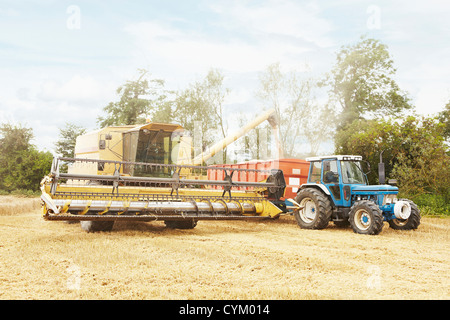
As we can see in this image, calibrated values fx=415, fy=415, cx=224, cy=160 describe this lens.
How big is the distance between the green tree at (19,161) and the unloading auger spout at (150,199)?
1585 cm

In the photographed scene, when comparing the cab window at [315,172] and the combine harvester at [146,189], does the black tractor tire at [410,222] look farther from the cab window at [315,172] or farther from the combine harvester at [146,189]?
the combine harvester at [146,189]

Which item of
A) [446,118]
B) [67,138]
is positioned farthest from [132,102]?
[446,118]

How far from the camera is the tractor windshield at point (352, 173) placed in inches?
360

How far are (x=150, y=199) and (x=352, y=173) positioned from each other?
4487mm

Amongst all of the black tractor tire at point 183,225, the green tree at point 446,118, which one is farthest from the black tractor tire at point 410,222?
the green tree at point 446,118

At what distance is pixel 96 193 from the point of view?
7480 millimetres

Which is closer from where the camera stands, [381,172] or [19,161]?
[381,172]

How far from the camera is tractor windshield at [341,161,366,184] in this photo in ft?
30.0

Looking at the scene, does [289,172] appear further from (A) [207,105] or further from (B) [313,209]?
(A) [207,105]

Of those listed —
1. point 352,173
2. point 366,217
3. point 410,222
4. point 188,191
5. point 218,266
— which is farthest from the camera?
point 352,173

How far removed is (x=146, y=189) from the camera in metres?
8.26

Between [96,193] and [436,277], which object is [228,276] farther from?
[96,193]
